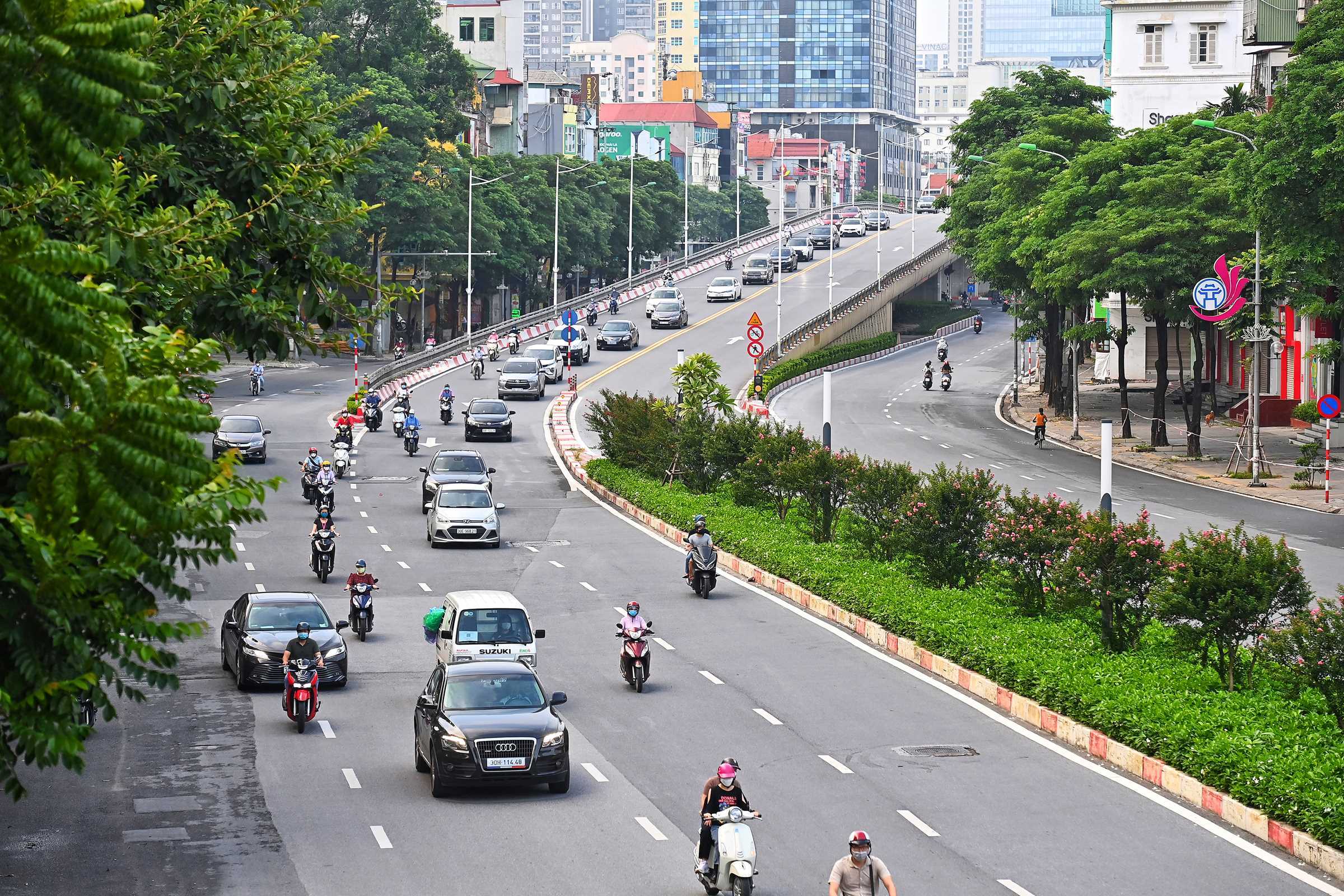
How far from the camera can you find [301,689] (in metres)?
24.3

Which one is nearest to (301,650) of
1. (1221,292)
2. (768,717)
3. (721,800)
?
(768,717)

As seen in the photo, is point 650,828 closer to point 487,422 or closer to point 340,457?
point 340,457

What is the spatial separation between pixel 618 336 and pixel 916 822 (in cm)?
7166

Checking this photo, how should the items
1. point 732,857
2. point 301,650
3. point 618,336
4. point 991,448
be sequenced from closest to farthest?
1. point 732,857
2. point 301,650
3. point 991,448
4. point 618,336

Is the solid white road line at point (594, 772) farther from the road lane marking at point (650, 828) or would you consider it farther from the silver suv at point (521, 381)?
the silver suv at point (521, 381)

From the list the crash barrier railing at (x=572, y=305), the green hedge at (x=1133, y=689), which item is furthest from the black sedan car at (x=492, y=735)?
the crash barrier railing at (x=572, y=305)

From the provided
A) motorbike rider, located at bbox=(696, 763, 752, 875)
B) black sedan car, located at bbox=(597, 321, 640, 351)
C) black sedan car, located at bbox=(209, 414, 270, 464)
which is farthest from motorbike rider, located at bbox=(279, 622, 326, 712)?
black sedan car, located at bbox=(597, 321, 640, 351)

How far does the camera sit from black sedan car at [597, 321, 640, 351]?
90.5 meters

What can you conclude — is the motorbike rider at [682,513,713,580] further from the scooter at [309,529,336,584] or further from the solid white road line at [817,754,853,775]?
the solid white road line at [817,754,853,775]

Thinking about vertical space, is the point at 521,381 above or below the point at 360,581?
above

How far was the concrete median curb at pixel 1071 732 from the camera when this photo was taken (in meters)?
18.5

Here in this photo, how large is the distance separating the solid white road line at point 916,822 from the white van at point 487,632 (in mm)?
7671

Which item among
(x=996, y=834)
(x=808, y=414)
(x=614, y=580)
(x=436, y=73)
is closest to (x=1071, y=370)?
(x=808, y=414)

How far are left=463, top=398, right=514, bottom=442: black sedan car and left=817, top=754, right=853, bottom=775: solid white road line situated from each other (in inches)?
1606
